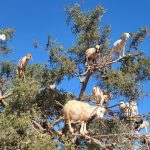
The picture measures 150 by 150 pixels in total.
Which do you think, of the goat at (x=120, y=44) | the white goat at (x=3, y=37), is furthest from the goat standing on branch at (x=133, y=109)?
the white goat at (x=3, y=37)

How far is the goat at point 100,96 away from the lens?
18189 millimetres

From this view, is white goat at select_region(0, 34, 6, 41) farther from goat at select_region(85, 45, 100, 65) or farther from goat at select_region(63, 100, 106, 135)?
goat at select_region(63, 100, 106, 135)

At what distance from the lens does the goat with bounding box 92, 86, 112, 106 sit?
716 inches

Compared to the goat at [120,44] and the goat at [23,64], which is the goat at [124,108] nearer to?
the goat at [120,44]

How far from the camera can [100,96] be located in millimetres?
18406

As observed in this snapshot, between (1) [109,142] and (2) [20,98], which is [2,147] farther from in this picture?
(1) [109,142]

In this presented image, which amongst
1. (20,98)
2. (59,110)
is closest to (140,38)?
(59,110)

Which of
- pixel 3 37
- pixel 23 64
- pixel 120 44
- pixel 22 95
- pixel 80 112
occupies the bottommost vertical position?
pixel 80 112

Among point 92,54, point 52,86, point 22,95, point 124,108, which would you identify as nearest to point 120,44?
point 92,54

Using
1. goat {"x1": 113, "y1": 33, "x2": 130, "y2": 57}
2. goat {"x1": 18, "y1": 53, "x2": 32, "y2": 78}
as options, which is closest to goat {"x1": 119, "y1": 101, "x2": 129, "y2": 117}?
goat {"x1": 113, "y1": 33, "x2": 130, "y2": 57}

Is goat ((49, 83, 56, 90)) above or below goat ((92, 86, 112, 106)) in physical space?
above

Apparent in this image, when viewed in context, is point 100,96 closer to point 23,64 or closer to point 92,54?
point 92,54

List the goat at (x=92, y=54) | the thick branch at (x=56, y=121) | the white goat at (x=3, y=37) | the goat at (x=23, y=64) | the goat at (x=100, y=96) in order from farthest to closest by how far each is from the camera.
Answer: the white goat at (x=3, y=37) → the goat at (x=23, y=64) → the goat at (x=92, y=54) → the thick branch at (x=56, y=121) → the goat at (x=100, y=96)

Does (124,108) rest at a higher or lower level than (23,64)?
lower
